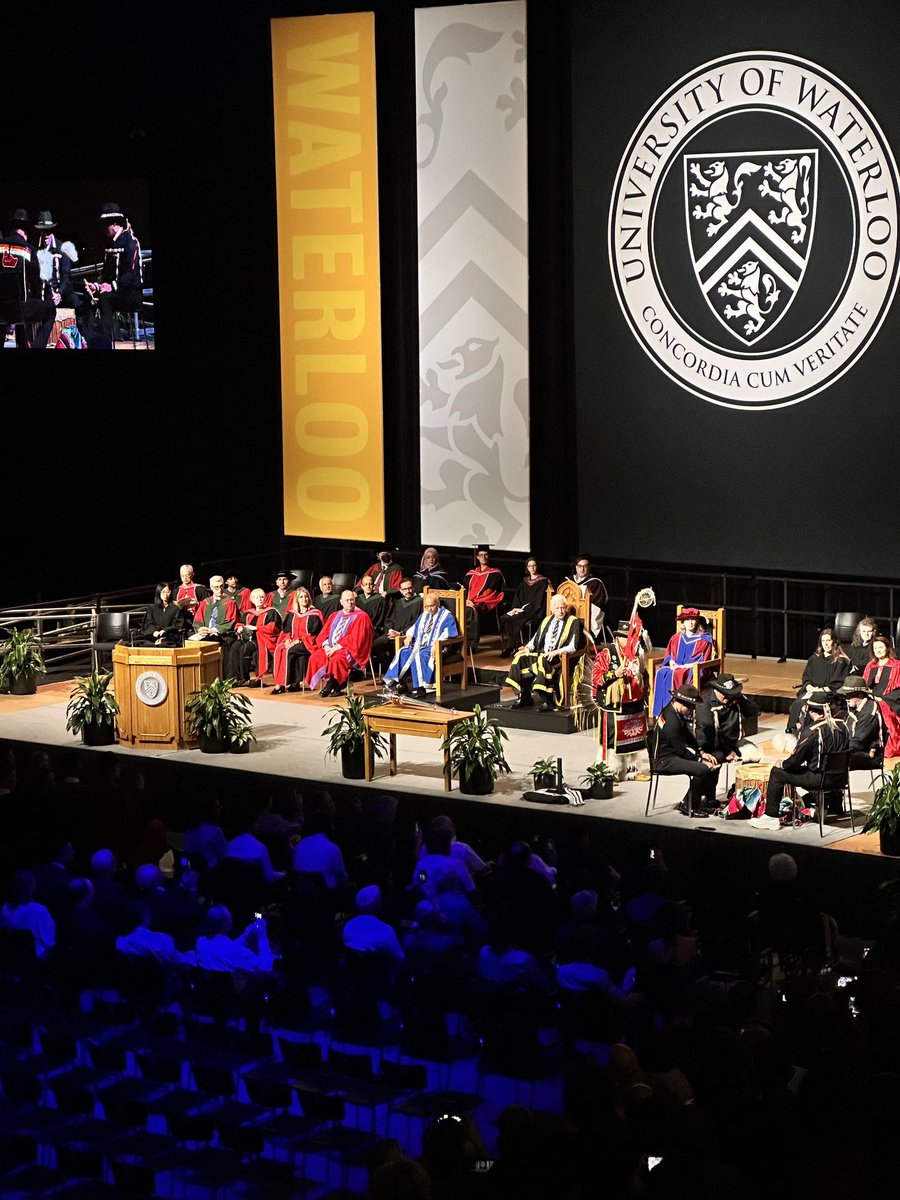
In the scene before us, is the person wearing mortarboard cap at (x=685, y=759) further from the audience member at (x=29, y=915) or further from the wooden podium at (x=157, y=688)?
the audience member at (x=29, y=915)

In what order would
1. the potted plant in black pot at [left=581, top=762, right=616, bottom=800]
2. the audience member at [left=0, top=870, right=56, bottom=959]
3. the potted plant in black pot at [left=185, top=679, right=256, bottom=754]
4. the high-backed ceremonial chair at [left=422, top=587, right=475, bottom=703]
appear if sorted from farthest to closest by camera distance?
the high-backed ceremonial chair at [left=422, top=587, right=475, bottom=703] < the potted plant in black pot at [left=185, top=679, right=256, bottom=754] < the potted plant in black pot at [left=581, top=762, right=616, bottom=800] < the audience member at [left=0, top=870, right=56, bottom=959]

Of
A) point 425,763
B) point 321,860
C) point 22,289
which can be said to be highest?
point 22,289

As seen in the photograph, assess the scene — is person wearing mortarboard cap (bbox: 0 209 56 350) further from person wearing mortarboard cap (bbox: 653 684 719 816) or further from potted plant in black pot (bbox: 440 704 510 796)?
person wearing mortarboard cap (bbox: 653 684 719 816)

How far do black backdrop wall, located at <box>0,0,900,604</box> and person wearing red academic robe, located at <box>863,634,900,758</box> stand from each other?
242 cm

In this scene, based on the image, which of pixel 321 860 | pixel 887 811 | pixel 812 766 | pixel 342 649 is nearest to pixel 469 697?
pixel 342 649

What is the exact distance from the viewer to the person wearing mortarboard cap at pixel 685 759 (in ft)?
37.1

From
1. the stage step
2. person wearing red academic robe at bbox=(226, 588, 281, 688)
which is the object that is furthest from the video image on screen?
the stage step

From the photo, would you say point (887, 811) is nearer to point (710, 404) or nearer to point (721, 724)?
point (721, 724)

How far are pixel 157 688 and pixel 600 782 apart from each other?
342 cm

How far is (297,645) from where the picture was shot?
1557 cm

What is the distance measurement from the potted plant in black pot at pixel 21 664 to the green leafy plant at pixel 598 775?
18.0 feet

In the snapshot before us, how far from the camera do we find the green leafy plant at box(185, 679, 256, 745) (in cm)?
1328

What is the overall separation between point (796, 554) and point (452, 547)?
357cm

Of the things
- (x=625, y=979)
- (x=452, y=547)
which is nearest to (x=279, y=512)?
(x=452, y=547)
